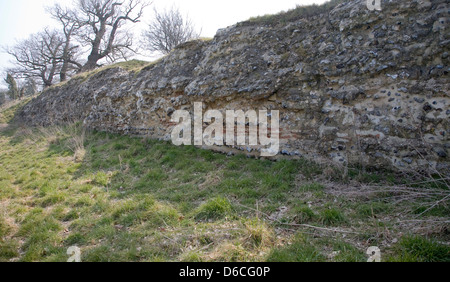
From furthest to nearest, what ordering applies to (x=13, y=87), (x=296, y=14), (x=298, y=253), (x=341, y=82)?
(x=13, y=87)
(x=296, y=14)
(x=341, y=82)
(x=298, y=253)

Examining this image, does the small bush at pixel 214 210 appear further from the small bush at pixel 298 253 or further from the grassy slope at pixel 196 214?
the small bush at pixel 298 253

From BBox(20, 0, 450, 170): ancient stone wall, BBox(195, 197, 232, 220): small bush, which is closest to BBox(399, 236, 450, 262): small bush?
BBox(20, 0, 450, 170): ancient stone wall

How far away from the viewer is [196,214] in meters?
4.22

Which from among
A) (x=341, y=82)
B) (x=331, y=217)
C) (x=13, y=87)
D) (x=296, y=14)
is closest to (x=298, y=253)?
(x=331, y=217)

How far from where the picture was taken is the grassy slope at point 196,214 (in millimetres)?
3139

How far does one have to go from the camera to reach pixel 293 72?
20.8 feet

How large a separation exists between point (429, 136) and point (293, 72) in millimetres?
3108

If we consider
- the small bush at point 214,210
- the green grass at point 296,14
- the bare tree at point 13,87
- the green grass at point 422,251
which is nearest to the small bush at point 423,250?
the green grass at point 422,251

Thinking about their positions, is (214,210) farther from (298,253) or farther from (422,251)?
(422,251)

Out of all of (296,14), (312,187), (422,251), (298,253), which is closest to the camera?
(422,251)

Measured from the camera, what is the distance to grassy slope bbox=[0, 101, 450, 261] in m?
3.14

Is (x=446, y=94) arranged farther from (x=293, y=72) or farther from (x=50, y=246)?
(x=50, y=246)
